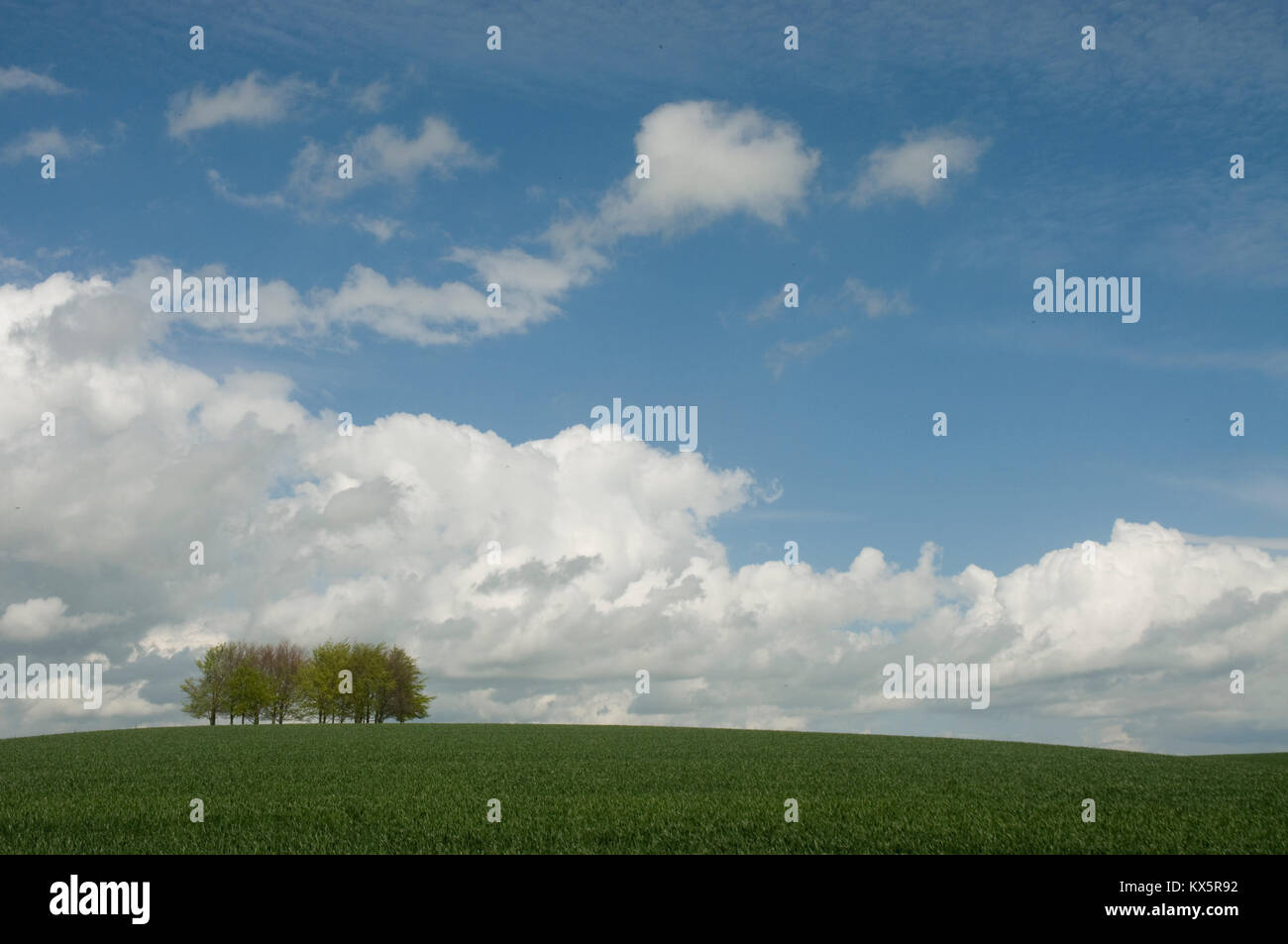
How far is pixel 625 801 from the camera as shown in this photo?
23.9 m

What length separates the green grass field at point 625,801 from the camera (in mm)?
18578

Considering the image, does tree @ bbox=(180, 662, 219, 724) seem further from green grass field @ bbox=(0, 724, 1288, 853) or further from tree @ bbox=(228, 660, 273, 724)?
green grass field @ bbox=(0, 724, 1288, 853)

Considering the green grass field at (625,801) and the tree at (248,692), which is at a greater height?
the green grass field at (625,801)

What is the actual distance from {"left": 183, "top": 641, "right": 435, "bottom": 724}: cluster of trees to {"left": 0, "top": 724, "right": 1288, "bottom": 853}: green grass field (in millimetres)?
50266

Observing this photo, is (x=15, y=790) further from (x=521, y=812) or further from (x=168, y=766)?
(x=521, y=812)

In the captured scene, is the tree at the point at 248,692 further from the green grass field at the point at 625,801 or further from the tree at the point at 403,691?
the green grass field at the point at 625,801

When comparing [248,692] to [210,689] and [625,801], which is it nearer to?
[210,689]

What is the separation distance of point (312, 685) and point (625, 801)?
3132 inches

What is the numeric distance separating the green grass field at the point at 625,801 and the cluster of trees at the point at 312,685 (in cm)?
5027

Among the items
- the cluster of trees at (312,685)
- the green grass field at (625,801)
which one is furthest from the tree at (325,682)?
the green grass field at (625,801)

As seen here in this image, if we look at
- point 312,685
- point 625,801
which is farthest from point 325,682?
point 625,801
